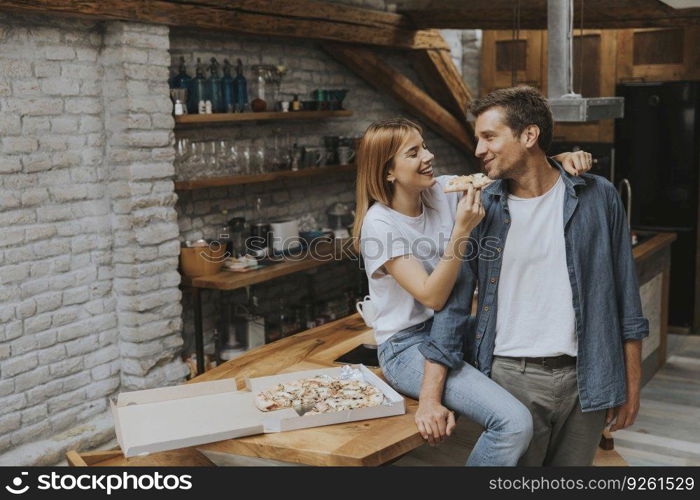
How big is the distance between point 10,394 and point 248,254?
1702 mm

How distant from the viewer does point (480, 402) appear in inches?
95.2

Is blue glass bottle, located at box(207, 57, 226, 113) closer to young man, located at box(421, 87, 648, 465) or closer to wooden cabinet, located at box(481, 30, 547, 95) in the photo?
young man, located at box(421, 87, 648, 465)

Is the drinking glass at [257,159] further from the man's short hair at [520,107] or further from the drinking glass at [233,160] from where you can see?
the man's short hair at [520,107]

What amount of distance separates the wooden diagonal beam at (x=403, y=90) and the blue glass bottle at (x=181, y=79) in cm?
156

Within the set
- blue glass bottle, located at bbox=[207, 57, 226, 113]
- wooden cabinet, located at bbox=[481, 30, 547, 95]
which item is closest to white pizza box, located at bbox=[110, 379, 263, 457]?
blue glass bottle, located at bbox=[207, 57, 226, 113]

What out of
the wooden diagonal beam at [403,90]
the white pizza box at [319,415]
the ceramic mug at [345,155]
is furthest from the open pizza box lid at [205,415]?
the wooden diagonal beam at [403,90]

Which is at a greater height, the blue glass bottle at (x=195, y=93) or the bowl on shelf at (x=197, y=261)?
the blue glass bottle at (x=195, y=93)

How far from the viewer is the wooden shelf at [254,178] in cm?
491

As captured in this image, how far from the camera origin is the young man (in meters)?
2.42

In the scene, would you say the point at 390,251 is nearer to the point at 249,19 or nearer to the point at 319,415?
the point at 319,415
